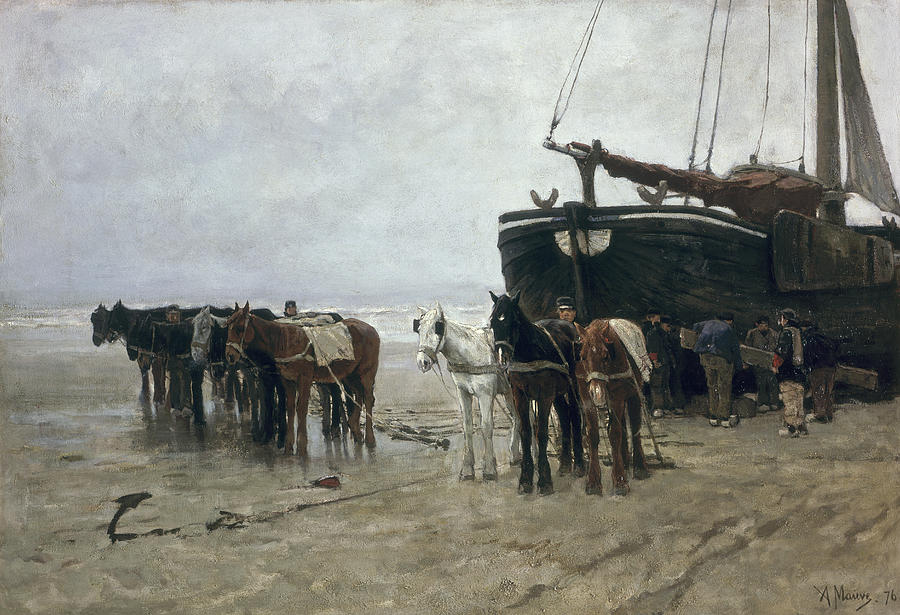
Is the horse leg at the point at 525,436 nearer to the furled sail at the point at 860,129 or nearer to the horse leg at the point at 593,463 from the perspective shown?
the horse leg at the point at 593,463

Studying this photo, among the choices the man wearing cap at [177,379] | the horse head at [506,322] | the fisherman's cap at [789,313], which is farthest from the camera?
the fisherman's cap at [789,313]

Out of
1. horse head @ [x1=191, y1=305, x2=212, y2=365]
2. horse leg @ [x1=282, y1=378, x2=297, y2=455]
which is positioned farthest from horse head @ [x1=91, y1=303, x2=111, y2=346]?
horse leg @ [x1=282, y1=378, x2=297, y2=455]

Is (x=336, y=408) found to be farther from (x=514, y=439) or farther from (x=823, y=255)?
(x=823, y=255)

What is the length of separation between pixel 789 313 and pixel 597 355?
201 cm

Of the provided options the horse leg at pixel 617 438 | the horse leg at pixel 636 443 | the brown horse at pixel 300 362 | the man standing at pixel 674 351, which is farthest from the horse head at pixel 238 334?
the man standing at pixel 674 351

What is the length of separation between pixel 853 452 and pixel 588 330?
7.23ft

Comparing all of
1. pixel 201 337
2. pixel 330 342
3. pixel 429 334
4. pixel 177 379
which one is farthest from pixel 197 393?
pixel 429 334

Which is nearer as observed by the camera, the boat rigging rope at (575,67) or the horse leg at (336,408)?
the boat rigging rope at (575,67)

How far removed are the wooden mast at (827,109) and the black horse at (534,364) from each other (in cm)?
265

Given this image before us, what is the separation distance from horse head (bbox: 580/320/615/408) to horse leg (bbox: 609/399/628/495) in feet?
0.59

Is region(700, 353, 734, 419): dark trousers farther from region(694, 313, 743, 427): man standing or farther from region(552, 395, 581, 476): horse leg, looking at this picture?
region(552, 395, 581, 476): horse leg

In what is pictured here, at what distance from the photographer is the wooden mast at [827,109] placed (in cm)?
504

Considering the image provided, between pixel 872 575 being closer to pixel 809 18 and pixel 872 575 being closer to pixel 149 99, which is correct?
pixel 809 18

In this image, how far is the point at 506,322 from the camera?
14.7 feet
